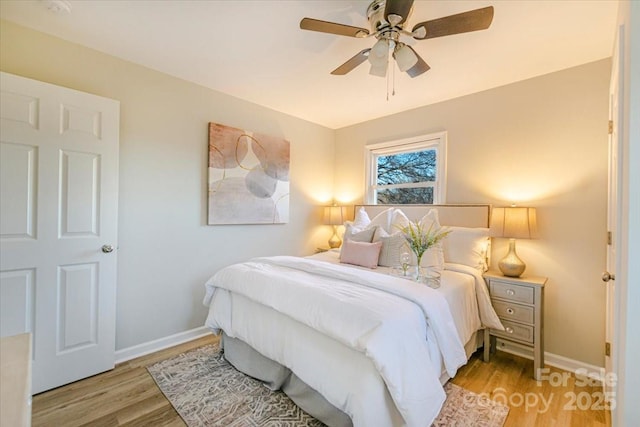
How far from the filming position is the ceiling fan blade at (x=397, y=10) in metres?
1.41

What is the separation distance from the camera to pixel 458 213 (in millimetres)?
2953

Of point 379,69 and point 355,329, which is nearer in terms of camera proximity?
point 355,329

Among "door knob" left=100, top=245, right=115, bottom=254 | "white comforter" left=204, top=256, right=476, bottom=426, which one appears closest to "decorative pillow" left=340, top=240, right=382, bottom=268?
"white comforter" left=204, top=256, right=476, bottom=426

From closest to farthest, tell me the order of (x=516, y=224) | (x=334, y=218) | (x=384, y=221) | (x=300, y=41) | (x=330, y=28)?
1. (x=330, y=28)
2. (x=300, y=41)
3. (x=516, y=224)
4. (x=384, y=221)
5. (x=334, y=218)

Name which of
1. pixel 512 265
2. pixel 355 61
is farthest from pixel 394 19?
pixel 512 265

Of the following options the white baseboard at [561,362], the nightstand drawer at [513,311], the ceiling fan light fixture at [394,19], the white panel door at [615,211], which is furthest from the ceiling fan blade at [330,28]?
the white baseboard at [561,362]

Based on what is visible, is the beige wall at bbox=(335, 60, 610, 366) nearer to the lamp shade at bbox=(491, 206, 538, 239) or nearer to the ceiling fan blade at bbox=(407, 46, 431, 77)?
the lamp shade at bbox=(491, 206, 538, 239)

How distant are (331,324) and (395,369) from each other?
37 cm

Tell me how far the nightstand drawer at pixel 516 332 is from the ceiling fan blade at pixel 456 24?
220 centimetres

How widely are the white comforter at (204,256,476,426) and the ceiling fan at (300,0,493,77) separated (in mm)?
Result: 1453

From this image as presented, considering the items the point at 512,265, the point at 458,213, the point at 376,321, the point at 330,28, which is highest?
the point at 330,28

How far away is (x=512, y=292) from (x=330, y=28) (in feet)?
7.96

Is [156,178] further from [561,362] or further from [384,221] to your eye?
[561,362]

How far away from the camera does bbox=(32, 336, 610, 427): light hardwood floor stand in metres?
1.73
